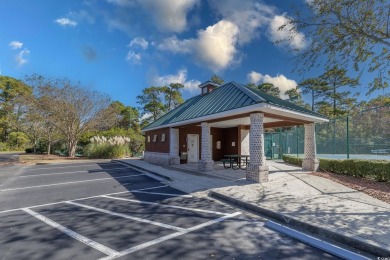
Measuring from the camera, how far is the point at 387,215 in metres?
5.14

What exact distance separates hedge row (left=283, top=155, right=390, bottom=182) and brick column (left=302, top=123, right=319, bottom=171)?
571 millimetres

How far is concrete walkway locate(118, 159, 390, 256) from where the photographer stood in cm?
420

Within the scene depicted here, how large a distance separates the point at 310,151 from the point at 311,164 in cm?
71

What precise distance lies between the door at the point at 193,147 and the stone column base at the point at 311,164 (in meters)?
8.08

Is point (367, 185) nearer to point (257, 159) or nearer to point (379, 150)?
point (257, 159)

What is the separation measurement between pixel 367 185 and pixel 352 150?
22.3ft

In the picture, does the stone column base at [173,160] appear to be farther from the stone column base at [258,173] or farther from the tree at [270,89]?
the tree at [270,89]

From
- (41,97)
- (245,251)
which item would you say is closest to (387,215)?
(245,251)

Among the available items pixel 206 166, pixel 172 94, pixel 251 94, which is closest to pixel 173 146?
pixel 206 166

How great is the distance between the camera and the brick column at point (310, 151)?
40.9ft

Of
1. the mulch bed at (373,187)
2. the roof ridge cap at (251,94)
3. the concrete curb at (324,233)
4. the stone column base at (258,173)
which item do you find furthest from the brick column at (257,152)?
the concrete curb at (324,233)

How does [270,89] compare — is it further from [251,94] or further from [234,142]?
[251,94]

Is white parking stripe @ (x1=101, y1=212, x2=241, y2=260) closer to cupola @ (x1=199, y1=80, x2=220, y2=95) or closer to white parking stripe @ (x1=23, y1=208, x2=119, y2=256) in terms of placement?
white parking stripe @ (x1=23, y1=208, x2=119, y2=256)

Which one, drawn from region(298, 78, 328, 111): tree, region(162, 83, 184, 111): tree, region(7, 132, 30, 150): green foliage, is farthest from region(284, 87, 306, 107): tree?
region(7, 132, 30, 150): green foliage
